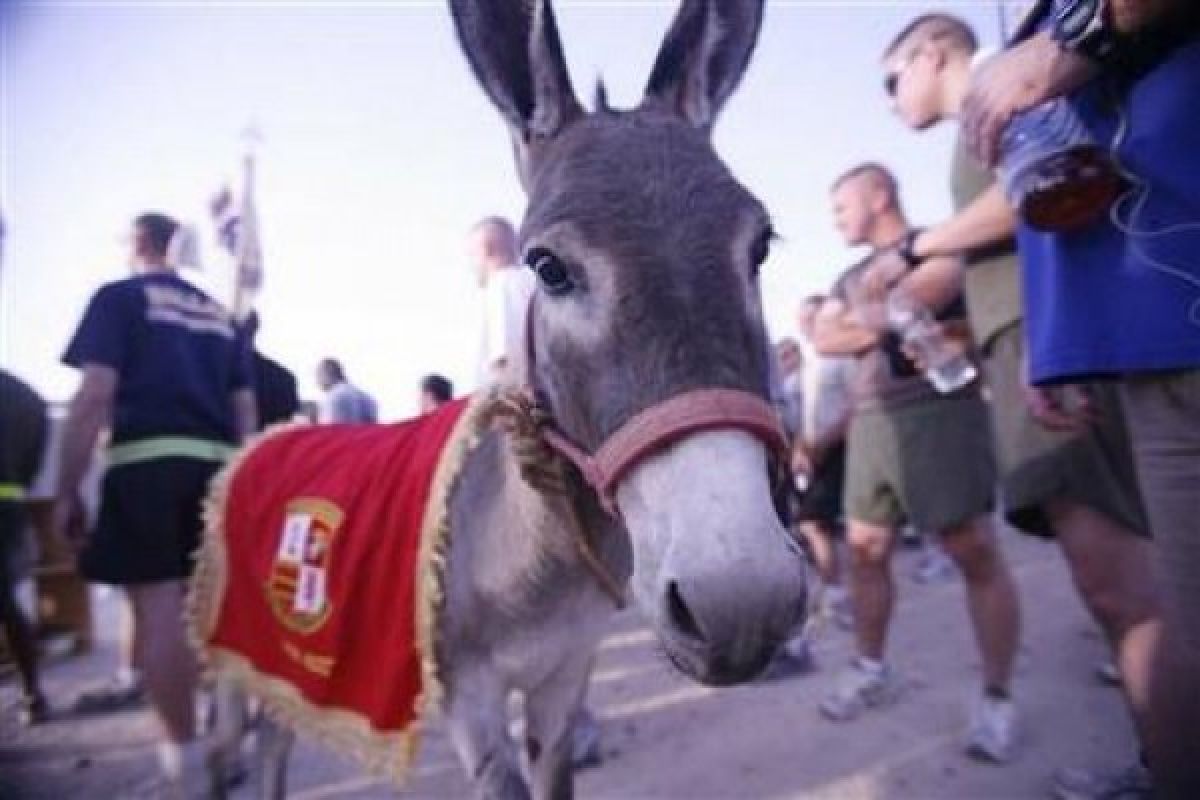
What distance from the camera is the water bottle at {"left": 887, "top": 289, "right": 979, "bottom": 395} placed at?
3414 mm

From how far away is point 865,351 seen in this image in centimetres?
392

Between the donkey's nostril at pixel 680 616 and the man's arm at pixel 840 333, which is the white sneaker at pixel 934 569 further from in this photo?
the donkey's nostril at pixel 680 616

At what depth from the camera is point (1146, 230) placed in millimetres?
1589

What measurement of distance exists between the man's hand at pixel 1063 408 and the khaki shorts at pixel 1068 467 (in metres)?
0.04

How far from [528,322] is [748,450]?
2.32 feet

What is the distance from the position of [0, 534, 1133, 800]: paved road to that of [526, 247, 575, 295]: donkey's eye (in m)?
2.49

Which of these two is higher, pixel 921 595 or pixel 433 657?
pixel 433 657

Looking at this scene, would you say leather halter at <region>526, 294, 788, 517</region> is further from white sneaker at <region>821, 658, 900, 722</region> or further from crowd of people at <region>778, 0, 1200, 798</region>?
white sneaker at <region>821, 658, 900, 722</region>

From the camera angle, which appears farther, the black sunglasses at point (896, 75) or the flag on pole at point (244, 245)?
the flag on pole at point (244, 245)

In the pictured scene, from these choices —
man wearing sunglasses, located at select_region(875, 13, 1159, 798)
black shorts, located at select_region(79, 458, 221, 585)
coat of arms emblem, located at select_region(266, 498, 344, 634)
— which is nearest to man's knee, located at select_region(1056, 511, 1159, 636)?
man wearing sunglasses, located at select_region(875, 13, 1159, 798)

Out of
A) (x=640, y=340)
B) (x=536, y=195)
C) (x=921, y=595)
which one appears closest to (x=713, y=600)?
(x=640, y=340)

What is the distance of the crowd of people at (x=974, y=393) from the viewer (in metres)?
1.56

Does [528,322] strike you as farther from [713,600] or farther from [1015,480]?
[1015,480]

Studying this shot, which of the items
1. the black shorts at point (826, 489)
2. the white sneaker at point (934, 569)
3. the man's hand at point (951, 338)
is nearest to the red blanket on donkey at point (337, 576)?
the man's hand at point (951, 338)
